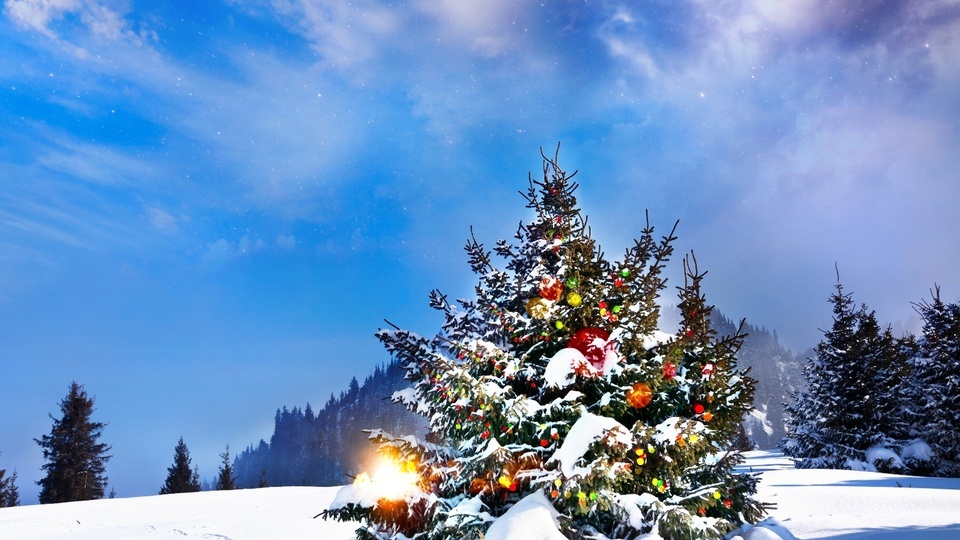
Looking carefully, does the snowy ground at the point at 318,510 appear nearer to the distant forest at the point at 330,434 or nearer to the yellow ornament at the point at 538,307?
the yellow ornament at the point at 538,307

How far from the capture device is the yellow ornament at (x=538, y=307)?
20.7 feet

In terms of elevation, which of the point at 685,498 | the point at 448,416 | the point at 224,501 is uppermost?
the point at 448,416

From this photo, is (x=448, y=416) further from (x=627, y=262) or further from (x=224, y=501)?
(x=224, y=501)

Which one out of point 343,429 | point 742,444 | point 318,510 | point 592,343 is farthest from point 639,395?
point 343,429

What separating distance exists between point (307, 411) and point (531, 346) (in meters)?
164

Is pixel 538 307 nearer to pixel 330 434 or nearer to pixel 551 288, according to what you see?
pixel 551 288

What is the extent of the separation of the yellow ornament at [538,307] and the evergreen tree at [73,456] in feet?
124

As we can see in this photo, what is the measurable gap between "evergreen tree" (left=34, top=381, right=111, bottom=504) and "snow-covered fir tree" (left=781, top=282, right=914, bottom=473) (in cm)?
4091

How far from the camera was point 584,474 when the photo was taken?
5117 mm

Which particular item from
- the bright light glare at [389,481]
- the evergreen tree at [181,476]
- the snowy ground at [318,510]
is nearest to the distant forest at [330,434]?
the evergreen tree at [181,476]

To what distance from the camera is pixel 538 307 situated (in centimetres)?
634

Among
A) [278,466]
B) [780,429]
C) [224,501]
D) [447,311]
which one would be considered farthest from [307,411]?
[447,311]

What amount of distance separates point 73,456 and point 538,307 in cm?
3915

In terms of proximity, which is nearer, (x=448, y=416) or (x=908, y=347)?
(x=448, y=416)
